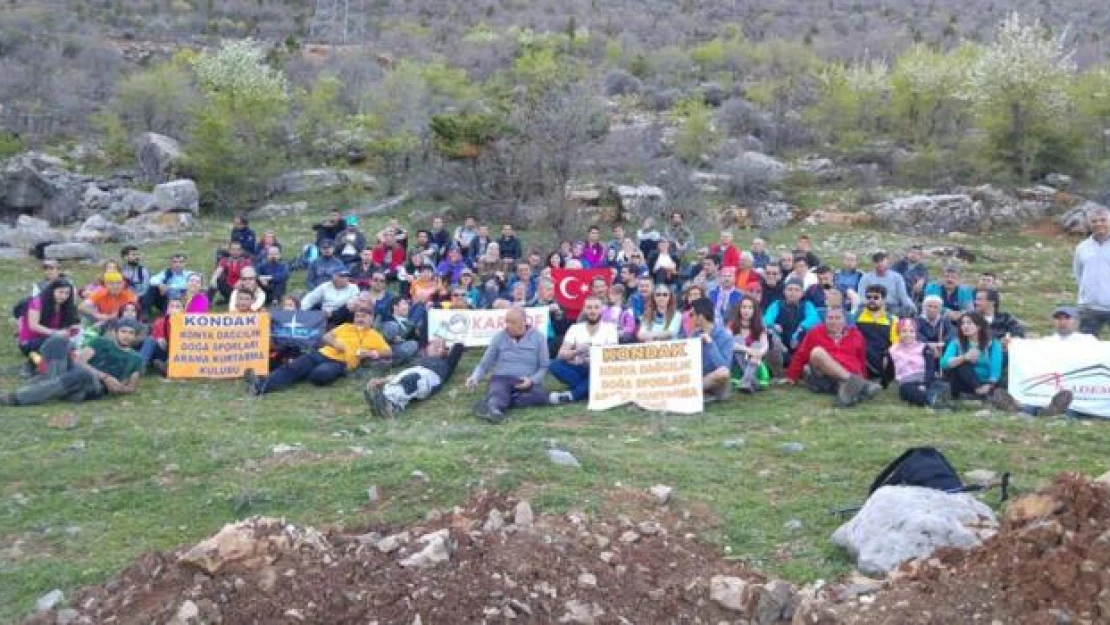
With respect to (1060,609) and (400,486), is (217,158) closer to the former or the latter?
(400,486)

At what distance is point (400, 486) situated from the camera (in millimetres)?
8242

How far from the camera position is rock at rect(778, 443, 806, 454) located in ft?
31.2

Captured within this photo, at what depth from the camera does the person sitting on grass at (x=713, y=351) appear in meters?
11.8

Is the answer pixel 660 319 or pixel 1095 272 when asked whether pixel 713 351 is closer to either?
pixel 660 319

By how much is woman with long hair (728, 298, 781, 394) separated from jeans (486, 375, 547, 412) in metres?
2.28

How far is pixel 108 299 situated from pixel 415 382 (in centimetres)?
525

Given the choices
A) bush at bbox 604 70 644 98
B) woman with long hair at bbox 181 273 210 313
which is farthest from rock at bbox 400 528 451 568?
bush at bbox 604 70 644 98

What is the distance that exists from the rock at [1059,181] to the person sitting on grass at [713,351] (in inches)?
930

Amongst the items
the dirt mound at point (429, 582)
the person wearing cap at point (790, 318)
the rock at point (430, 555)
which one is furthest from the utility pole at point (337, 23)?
the rock at point (430, 555)

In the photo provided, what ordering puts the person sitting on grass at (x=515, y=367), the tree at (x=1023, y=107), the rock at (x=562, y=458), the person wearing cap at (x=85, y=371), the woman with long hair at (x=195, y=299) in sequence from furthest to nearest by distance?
the tree at (x=1023, y=107)
the woman with long hair at (x=195, y=299)
the person wearing cap at (x=85, y=371)
the person sitting on grass at (x=515, y=367)
the rock at (x=562, y=458)

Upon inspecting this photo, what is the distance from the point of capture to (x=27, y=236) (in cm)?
2412

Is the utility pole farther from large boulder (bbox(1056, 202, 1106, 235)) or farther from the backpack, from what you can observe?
the backpack

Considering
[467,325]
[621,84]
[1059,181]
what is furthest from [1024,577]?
[621,84]

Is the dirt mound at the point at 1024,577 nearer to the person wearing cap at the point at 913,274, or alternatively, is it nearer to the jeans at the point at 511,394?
the jeans at the point at 511,394
